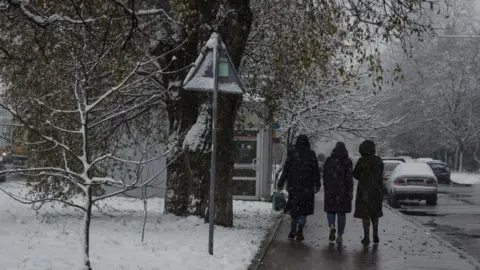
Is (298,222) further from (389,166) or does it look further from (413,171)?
(389,166)

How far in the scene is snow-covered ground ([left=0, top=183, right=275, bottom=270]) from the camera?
27.7 ft

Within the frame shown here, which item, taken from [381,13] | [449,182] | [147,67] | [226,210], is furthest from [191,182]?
[449,182]

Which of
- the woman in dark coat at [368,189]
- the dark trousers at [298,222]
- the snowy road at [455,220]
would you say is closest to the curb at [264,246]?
the dark trousers at [298,222]

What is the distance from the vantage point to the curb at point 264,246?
954cm

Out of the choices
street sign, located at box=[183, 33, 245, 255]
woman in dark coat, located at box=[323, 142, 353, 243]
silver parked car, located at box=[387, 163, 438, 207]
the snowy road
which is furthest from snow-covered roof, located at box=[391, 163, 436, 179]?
street sign, located at box=[183, 33, 245, 255]

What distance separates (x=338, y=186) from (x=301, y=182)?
69 cm

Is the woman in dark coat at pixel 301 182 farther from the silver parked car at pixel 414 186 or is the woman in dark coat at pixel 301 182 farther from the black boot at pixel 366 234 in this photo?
the silver parked car at pixel 414 186

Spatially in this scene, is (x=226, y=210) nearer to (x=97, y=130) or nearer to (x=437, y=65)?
(x=97, y=130)

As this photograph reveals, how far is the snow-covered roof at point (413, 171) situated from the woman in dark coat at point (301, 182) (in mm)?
13402

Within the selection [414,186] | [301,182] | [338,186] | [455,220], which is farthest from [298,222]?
[414,186]

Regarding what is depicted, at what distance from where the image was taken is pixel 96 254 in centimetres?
891

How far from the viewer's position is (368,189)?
12680 millimetres

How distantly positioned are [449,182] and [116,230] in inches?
1386

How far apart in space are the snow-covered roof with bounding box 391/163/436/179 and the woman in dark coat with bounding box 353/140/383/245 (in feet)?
42.7
